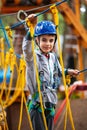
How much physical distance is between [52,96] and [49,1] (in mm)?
2591

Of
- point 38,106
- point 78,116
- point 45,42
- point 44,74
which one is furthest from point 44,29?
point 78,116

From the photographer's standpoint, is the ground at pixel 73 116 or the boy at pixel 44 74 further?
the ground at pixel 73 116

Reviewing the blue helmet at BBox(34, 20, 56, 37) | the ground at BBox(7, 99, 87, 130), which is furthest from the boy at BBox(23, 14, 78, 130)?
the ground at BBox(7, 99, 87, 130)

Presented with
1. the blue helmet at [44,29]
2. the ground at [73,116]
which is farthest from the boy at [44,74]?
the ground at [73,116]

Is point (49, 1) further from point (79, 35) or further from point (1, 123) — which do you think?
point (1, 123)

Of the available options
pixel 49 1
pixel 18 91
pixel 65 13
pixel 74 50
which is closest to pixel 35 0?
pixel 49 1

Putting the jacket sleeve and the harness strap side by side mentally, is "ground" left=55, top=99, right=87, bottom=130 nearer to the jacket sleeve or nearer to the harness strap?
the harness strap

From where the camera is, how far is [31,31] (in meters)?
1.29

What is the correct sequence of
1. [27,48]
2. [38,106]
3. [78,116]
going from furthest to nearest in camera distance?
1. [78,116]
2. [38,106]
3. [27,48]

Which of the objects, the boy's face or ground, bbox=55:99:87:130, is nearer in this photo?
the boy's face

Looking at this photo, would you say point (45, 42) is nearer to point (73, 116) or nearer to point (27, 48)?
point (27, 48)

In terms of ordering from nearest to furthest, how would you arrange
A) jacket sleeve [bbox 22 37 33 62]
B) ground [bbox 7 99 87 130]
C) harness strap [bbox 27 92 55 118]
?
jacket sleeve [bbox 22 37 33 62]
harness strap [bbox 27 92 55 118]
ground [bbox 7 99 87 130]

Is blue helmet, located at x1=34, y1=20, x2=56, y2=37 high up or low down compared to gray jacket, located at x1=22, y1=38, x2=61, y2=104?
up

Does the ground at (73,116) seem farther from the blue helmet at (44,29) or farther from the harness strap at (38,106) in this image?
the blue helmet at (44,29)
